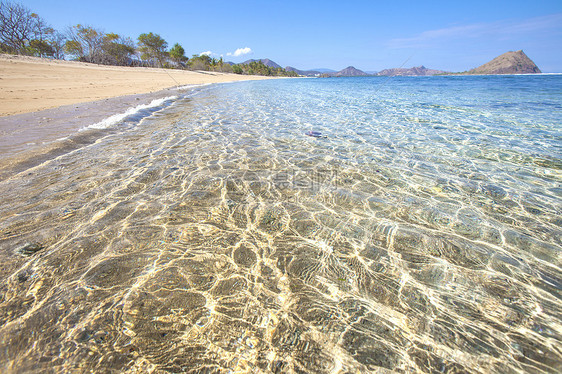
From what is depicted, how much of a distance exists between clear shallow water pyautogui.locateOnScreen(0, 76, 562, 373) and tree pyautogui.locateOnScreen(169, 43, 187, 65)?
86.4m

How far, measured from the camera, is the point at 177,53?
75625 mm

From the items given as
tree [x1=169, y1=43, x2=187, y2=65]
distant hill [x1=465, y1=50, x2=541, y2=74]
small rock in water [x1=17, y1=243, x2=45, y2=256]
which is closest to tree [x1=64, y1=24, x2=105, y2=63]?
tree [x1=169, y1=43, x2=187, y2=65]

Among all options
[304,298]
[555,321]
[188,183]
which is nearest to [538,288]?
[555,321]

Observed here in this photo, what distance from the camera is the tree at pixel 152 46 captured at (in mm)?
64562

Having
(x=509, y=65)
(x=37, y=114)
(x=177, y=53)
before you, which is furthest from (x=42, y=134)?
(x=509, y=65)

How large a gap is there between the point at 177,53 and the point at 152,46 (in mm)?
10145

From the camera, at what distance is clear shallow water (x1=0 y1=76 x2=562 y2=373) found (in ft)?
6.06

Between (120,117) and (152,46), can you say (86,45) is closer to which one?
(152,46)

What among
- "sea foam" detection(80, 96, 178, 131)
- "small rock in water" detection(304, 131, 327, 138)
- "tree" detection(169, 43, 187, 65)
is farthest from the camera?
"tree" detection(169, 43, 187, 65)

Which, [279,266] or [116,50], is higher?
[116,50]

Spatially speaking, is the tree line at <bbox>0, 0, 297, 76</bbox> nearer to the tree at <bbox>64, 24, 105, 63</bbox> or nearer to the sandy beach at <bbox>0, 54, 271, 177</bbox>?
the tree at <bbox>64, 24, 105, 63</bbox>

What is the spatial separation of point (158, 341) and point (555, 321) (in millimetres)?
3565

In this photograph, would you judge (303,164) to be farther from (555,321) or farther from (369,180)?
(555,321)

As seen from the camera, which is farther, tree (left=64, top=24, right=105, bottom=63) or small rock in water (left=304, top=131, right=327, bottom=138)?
tree (left=64, top=24, right=105, bottom=63)
